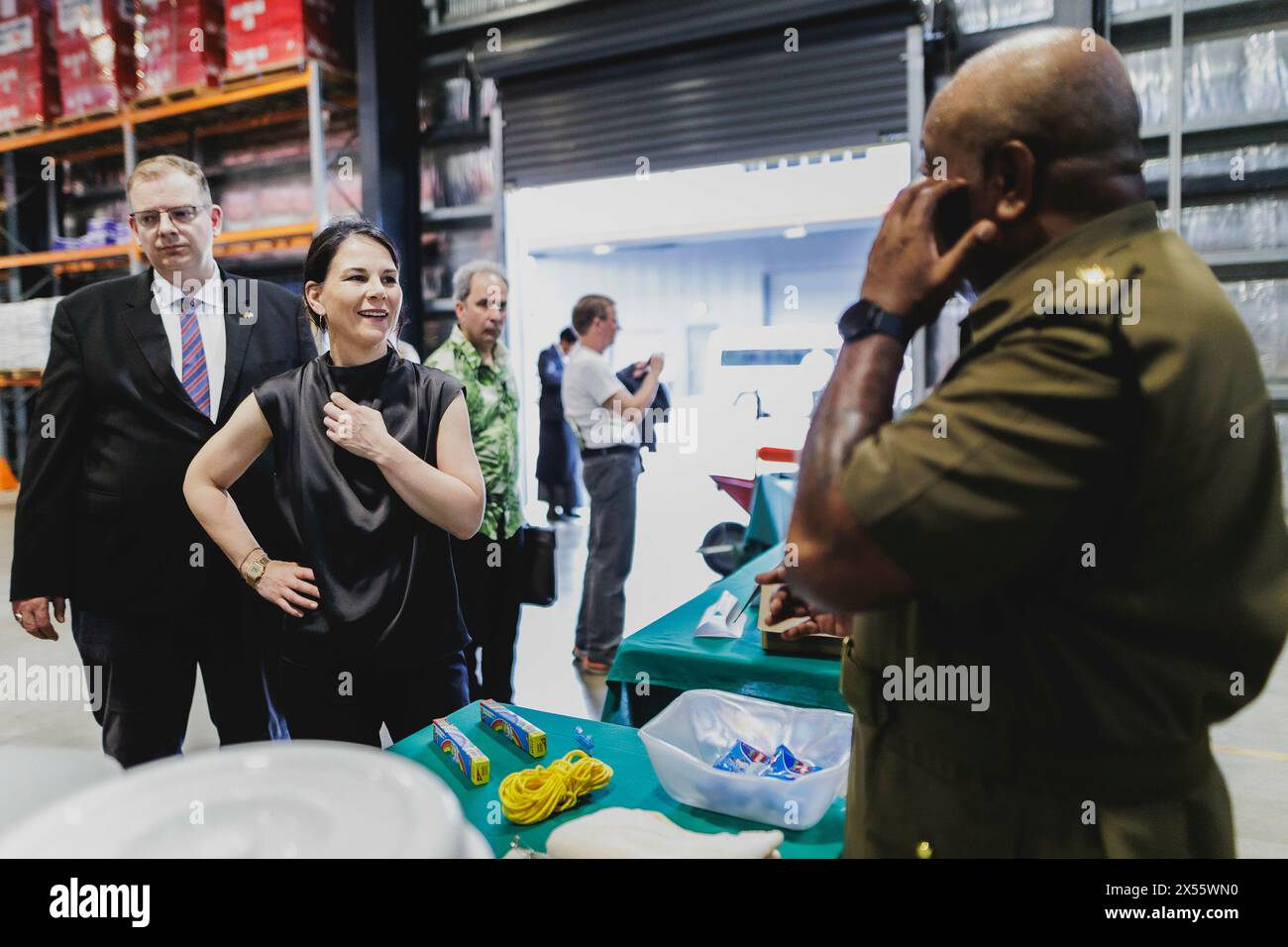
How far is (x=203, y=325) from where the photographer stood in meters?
2.40

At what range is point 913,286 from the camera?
877 mm

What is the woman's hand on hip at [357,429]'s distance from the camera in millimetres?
1787

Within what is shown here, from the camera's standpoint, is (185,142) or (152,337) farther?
(185,142)

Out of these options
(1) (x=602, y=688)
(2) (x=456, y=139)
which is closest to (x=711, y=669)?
(1) (x=602, y=688)

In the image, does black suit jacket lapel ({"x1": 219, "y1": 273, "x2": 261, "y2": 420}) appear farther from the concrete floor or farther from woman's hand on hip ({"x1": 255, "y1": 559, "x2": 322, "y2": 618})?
the concrete floor

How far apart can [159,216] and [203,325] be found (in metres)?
0.30

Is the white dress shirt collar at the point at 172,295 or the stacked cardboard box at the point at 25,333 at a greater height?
the stacked cardboard box at the point at 25,333

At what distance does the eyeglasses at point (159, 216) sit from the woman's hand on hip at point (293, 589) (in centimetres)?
111

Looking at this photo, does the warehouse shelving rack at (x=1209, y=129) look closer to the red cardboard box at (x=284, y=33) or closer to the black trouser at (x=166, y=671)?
the black trouser at (x=166, y=671)

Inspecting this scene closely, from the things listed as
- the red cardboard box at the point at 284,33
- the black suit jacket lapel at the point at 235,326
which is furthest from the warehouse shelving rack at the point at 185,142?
the black suit jacket lapel at the point at 235,326

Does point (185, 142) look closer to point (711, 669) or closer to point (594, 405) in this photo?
point (594, 405)
